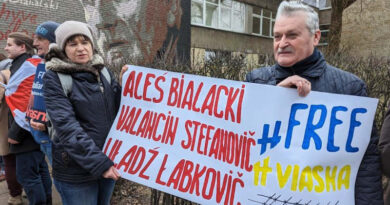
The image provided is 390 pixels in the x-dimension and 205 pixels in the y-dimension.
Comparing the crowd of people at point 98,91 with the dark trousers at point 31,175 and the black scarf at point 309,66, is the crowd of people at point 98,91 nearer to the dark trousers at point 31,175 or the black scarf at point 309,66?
the black scarf at point 309,66

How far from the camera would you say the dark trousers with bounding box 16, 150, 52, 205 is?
2.74 m

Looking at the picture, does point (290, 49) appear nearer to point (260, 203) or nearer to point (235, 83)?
point (235, 83)

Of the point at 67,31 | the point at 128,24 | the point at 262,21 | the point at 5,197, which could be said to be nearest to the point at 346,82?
the point at 67,31

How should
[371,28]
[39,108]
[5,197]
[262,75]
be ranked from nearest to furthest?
[262,75] < [39,108] < [5,197] < [371,28]

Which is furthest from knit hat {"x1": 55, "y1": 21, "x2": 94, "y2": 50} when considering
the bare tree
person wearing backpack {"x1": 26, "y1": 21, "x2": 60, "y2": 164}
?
the bare tree

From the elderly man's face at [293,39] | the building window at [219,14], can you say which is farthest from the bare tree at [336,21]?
the building window at [219,14]

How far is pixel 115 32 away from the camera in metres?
11.2

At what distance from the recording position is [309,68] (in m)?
1.51

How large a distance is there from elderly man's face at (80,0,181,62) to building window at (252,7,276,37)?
367 inches

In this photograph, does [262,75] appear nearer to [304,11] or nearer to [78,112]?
[304,11]

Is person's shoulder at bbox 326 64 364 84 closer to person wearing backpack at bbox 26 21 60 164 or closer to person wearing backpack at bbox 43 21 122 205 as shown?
person wearing backpack at bbox 43 21 122 205

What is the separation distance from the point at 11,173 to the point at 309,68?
10.2ft

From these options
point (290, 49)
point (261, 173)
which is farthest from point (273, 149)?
point (290, 49)

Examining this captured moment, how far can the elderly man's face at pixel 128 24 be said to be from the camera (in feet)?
34.8
